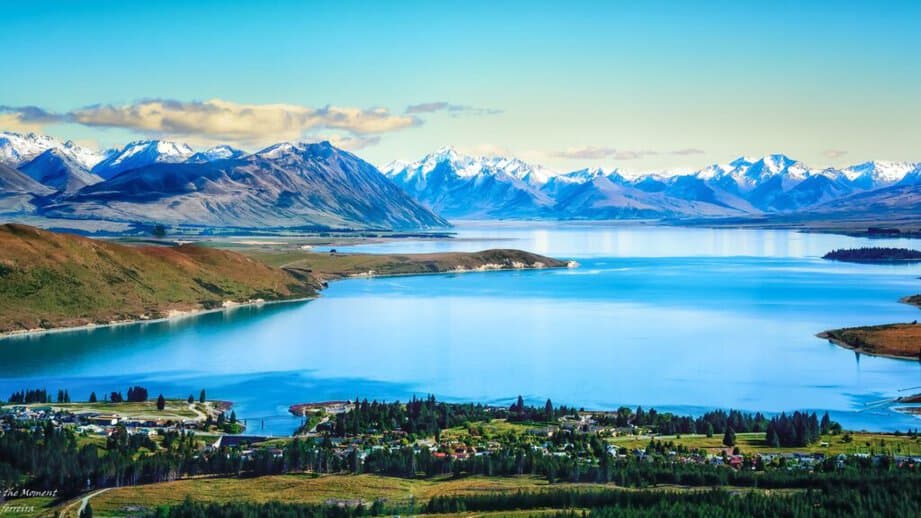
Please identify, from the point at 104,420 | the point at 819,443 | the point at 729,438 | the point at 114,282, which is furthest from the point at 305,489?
the point at 114,282

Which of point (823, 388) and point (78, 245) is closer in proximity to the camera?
point (823, 388)

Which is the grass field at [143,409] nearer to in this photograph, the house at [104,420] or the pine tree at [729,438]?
the house at [104,420]

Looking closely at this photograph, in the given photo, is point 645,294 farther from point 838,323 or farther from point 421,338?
point 421,338

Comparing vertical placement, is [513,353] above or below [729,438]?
above

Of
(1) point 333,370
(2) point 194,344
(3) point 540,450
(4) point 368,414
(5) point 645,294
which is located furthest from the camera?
(5) point 645,294

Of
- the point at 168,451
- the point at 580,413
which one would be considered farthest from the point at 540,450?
the point at 168,451

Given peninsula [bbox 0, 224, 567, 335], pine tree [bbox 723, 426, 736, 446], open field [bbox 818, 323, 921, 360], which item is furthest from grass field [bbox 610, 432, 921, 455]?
peninsula [bbox 0, 224, 567, 335]

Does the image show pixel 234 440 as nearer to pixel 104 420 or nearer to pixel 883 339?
pixel 104 420
